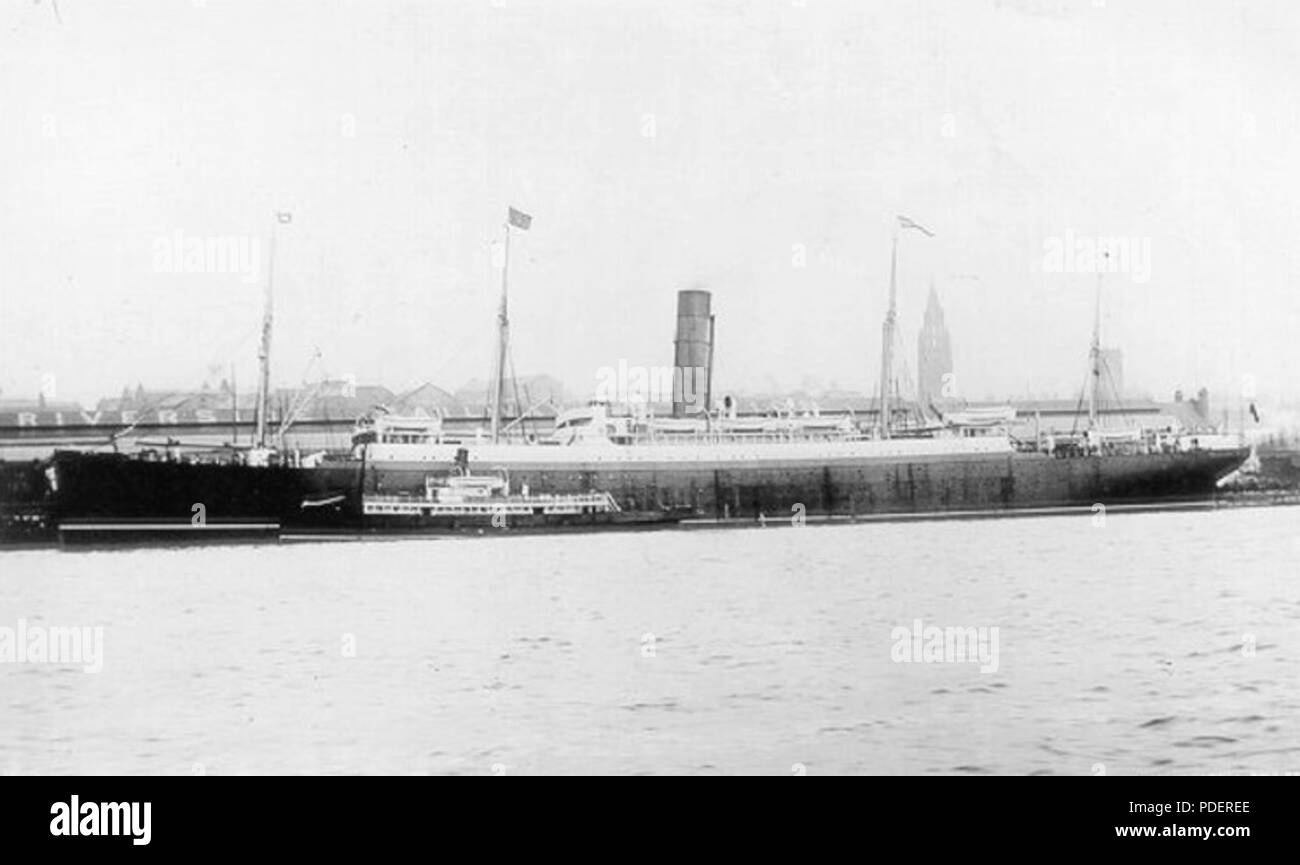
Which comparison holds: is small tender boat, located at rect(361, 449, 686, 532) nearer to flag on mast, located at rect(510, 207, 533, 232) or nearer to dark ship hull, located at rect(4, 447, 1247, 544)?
dark ship hull, located at rect(4, 447, 1247, 544)

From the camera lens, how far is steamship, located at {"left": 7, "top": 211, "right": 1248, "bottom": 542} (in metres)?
6.17

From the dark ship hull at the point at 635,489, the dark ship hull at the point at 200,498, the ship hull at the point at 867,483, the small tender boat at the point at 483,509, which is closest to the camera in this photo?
the dark ship hull at the point at 200,498

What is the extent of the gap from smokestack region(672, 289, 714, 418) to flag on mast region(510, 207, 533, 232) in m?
0.74

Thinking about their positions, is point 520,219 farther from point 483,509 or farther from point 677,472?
point 677,472

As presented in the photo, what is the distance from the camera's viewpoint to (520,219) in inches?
207

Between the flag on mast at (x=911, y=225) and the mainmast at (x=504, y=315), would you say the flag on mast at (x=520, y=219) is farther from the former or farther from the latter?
the flag on mast at (x=911, y=225)

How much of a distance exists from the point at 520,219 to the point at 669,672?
196 centimetres

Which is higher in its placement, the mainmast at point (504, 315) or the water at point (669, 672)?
the mainmast at point (504, 315)

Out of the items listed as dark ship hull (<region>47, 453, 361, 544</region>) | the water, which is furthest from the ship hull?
the water

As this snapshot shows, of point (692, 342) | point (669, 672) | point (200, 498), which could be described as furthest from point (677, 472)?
point (669, 672)

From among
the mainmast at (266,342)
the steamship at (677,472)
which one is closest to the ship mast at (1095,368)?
the steamship at (677,472)

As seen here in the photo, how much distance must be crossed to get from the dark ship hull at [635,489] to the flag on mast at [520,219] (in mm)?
2058

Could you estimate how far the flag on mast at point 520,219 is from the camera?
17.1ft

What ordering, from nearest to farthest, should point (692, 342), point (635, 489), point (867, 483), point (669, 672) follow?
point (669, 672) → point (692, 342) → point (635, 489) → point (867, 483)
